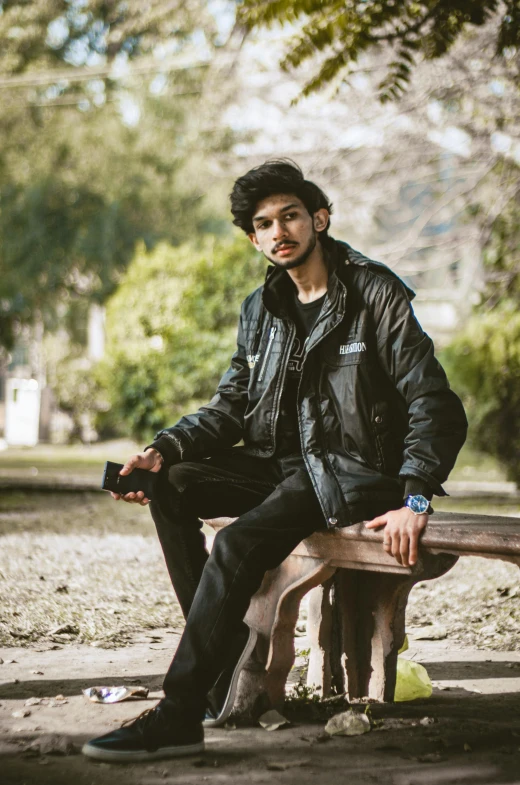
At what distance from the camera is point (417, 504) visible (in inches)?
132

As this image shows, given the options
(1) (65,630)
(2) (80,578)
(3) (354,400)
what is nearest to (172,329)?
(2) (80,578)

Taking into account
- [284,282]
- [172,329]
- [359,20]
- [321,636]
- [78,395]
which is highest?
[359,20]

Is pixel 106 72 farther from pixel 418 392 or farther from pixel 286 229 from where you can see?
pixel 418 392

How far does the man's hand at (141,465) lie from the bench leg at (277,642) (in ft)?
2.04

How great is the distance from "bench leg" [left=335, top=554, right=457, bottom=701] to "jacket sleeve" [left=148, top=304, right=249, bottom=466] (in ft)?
2.43

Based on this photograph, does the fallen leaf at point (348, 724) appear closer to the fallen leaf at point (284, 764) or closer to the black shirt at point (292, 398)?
the fallen leaf at point (284, 764)

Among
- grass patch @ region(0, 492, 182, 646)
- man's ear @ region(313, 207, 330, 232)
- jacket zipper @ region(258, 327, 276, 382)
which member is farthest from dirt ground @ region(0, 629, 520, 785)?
man's ear @ region(313, 207, 330, 232)

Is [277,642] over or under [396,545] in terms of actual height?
under

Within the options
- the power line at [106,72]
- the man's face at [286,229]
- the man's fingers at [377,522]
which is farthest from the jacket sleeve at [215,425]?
the power line at [106,72]

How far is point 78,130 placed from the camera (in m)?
28.6

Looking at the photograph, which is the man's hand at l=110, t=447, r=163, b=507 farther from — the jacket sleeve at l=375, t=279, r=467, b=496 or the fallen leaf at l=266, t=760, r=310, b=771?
the fallen leaf at l=266, t=760, r=310, b=771

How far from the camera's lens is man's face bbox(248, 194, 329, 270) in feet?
13.1

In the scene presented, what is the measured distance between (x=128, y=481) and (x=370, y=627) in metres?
1.08

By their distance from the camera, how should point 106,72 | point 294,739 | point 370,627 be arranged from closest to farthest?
point 294,739 < point 370,627 < point 106,72
